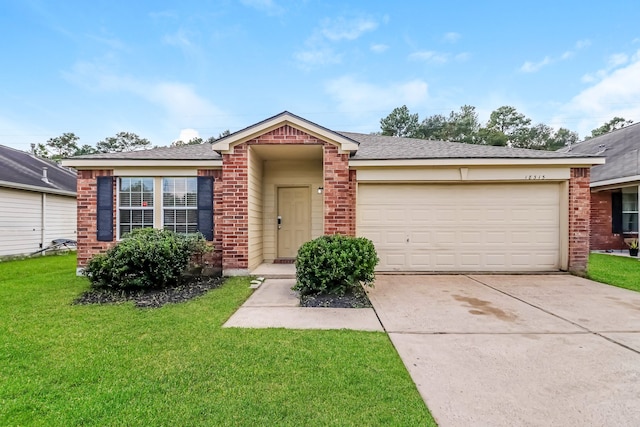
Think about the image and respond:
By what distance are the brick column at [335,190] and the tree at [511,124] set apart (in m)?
30.5

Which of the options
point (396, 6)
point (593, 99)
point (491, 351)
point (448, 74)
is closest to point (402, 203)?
point (491, 351)

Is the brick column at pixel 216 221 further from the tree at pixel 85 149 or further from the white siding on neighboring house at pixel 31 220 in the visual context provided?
the tree at pixel 85 149

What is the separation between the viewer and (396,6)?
32.8 feet

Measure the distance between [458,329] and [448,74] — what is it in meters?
A: 13.8

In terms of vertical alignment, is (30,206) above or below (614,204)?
below

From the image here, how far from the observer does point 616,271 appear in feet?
25.1

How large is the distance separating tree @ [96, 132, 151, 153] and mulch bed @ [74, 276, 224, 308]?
131ft

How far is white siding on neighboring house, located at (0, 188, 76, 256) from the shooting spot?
1000 cm

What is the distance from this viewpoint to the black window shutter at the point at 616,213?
11.2 meters

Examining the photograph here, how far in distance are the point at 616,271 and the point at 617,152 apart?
27.7 ft

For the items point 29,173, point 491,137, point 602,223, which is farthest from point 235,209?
point 491,137

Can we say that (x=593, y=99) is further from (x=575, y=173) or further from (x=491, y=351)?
(x=491, y=351)

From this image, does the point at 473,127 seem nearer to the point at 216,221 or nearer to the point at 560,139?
the point at 560,139

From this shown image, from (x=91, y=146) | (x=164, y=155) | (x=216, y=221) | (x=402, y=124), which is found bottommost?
(x=216, y=221)
